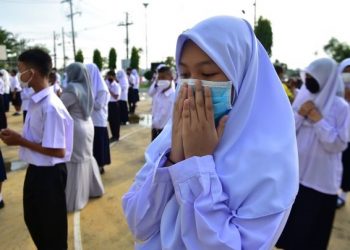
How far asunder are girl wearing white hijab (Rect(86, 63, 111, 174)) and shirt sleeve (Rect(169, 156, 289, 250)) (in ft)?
15.7

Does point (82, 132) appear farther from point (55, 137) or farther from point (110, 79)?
point (110, 79)

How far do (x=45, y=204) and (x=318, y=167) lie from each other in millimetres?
2425

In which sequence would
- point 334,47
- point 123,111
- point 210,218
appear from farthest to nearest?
point 334,47 → point 123,111 → point 210,218

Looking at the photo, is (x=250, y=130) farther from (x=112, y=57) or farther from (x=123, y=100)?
(x=112, y=57)

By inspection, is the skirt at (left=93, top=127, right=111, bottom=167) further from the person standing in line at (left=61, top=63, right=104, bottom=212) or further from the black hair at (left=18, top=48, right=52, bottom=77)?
the black hair at (left=18, top=48, right=52, bottom=77)

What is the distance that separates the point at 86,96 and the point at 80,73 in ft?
1.11

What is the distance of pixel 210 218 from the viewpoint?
1108mm

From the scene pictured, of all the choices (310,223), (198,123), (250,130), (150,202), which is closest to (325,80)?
(310,223)

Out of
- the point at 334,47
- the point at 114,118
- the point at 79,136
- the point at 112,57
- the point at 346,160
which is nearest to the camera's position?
the point at 79,136

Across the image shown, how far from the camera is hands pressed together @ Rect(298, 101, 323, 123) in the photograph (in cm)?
281

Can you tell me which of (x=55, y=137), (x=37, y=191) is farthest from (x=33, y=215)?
(x=55, y=137)

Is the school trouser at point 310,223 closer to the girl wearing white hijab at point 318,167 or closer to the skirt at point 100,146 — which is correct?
the girl wearing white hijab at point 318,167

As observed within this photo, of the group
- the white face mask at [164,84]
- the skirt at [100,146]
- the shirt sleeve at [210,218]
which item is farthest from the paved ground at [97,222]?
the shirt sleeve at [210,218]

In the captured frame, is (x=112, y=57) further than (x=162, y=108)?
Yes
